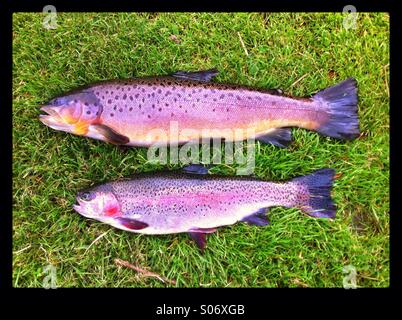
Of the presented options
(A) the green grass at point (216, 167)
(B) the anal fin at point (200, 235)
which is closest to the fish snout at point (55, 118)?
(A) the green grass at point (216, 167)

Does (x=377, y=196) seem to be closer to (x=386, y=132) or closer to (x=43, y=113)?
(x=386, y=132)

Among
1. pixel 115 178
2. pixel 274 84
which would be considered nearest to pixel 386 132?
pixel 274 84

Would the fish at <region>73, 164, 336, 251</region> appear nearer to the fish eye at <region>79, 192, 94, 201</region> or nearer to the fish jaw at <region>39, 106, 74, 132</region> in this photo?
the fish eye at <region>79, 192, 94, 201</region>

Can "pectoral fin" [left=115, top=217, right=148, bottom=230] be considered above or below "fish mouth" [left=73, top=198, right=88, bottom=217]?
below

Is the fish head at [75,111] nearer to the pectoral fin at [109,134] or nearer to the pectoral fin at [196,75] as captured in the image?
the pectoral fin at [109,134]

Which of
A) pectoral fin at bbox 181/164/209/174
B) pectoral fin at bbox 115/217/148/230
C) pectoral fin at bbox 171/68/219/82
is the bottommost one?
pectoral fin at bbox 115/217/148/230

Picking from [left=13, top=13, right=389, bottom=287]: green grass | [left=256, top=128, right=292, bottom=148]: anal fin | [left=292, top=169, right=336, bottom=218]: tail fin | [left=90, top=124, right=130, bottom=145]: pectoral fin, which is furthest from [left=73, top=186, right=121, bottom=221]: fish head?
[left=292, top=169, right=336, bottom=218]: tail fin
